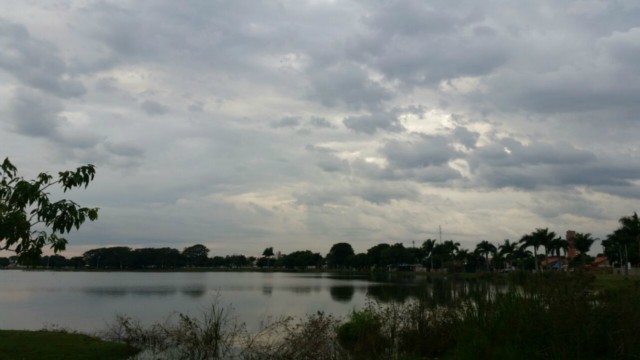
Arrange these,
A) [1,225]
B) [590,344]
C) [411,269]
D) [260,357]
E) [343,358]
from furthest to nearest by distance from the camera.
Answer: [411,269], [260,357], [343,358], [590,344], [1,225]

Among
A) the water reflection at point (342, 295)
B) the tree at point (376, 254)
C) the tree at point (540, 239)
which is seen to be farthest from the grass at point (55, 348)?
the tree at point (376, 254)

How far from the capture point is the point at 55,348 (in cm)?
1711

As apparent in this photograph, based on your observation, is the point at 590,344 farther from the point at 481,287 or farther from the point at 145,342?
the point at 145,342

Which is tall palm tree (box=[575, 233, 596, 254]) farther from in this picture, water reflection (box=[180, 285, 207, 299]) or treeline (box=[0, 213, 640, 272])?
water reflection (box=[180, 285, 207, 299])

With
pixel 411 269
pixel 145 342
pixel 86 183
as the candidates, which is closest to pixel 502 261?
pixel 411 269

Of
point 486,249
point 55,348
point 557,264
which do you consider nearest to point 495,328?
point 55,348

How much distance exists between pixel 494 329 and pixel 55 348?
1346 centimetres

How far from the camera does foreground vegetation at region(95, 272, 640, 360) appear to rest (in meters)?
10.5

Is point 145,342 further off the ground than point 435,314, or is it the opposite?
point 435,314

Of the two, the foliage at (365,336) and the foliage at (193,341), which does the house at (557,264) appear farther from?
the foliage at (193,341)

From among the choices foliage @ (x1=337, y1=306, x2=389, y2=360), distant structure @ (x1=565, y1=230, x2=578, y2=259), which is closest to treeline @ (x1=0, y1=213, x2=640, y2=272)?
distant structure @ (x1=565, y1=230, x2=578, y2=259)

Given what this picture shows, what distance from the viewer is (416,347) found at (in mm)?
14695

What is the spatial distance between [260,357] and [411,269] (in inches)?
6506

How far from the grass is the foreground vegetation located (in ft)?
4.88
